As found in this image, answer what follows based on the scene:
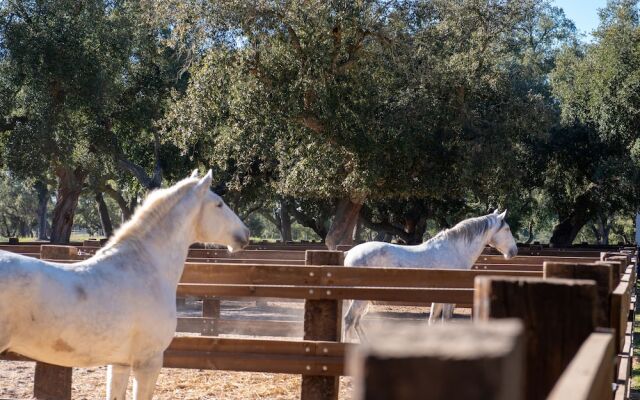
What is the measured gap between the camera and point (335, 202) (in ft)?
111

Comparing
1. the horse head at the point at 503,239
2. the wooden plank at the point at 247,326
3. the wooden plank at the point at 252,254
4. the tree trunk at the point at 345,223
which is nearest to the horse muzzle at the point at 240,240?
the wooden plank at the point at 247,326

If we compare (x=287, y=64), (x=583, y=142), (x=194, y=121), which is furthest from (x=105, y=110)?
(x=583, y=142)

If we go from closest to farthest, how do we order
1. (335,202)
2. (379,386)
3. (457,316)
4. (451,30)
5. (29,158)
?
(379,386) < (457,316) < (451,30) < (29,158) < (335,202)

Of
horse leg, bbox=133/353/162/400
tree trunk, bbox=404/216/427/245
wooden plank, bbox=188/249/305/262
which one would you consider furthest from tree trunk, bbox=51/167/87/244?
horse leg, bbox=133/353/162/400

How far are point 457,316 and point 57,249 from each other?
9941 mm

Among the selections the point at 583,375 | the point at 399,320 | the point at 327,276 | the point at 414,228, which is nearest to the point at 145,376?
the point at 327,276

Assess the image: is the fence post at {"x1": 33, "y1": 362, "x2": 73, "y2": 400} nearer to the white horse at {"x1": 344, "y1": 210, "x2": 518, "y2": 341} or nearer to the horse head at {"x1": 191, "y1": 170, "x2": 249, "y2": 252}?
the horse head at {"x1": 191, "y1": 170, "x2": 249, "y2": 252}

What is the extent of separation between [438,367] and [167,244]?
5.00 metres

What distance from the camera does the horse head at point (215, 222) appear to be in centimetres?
605

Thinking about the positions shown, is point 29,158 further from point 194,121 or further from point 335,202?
point 335,202

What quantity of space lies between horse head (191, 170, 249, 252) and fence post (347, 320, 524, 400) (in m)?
5.22

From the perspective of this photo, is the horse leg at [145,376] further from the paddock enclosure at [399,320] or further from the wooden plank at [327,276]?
the wooden plank at [327,276]

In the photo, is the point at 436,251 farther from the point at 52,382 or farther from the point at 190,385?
the point at 52,382

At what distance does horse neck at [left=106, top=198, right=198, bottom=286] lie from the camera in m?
5.48
